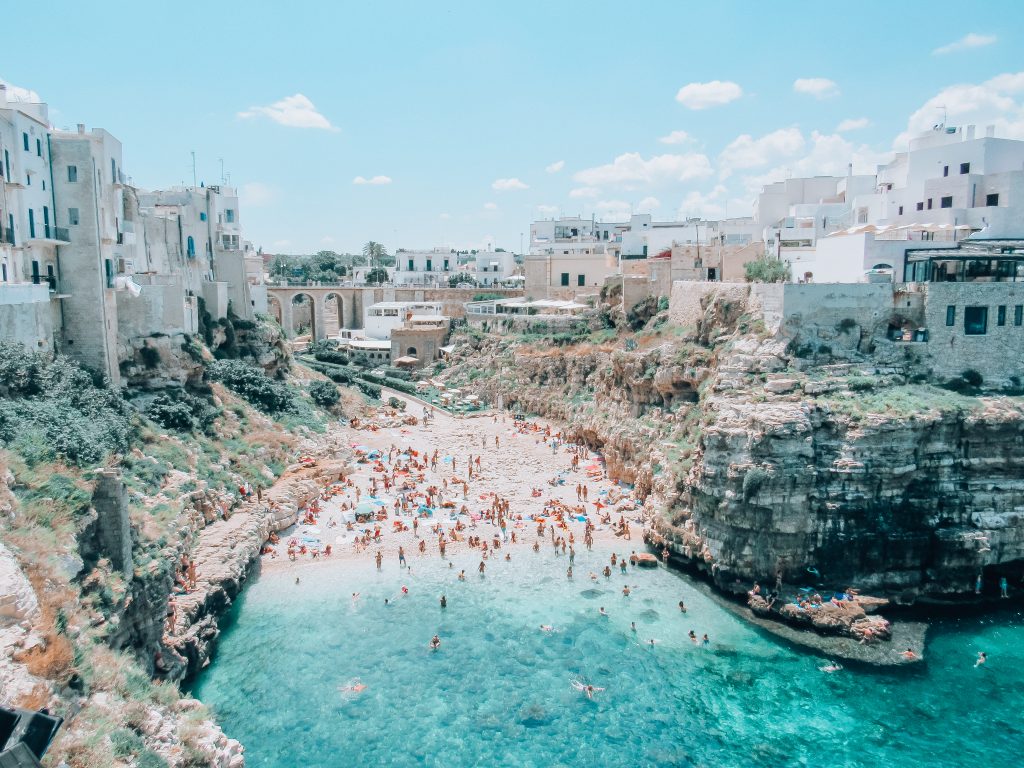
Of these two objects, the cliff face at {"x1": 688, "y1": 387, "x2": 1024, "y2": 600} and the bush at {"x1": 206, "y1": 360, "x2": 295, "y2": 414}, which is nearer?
the cliff face at {"x1": 688, "y1": 387, "x2": 1024, "y2": 600}

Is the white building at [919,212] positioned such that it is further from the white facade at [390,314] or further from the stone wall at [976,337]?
the white facade at [390,314]

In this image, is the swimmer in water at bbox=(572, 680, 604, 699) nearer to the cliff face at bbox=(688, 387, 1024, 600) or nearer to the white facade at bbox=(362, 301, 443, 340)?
the cliff face at bbox=(688, 387, 1024, 600)

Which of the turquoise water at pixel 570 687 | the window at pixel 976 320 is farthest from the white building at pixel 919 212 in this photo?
the turquoise water at pixel 570 687

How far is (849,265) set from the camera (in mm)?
28938

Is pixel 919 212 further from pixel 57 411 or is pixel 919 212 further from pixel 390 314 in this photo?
pixel 390 314

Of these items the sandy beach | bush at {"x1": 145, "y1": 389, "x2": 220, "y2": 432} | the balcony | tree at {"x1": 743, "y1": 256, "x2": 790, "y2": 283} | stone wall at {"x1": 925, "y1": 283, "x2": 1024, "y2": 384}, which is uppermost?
the balcony

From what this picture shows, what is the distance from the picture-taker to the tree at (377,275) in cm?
7112

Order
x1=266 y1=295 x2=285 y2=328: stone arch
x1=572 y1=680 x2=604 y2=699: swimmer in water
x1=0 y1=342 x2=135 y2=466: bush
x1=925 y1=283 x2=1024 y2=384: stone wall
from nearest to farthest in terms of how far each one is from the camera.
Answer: x1=0 y1=342 x2=135 y2=466: bush, x1=572 y1=680 x2=604 y2=699: swimmer in water, x1=925 y1=283 x2=1024 y2=384: stone wall, x1=266 y1=295 x2=285 y2=328: stone arch

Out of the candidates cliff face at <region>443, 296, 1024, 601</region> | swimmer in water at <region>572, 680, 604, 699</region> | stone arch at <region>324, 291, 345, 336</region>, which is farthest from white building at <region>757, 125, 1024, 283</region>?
stone arch at <region>324, 291, 345, 336</region>

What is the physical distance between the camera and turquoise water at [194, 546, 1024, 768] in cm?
1595

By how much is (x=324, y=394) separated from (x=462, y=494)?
39.4ft

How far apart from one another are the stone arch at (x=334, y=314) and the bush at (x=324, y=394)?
19.5 m

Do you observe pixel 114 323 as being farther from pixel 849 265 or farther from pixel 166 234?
pixel 849 265

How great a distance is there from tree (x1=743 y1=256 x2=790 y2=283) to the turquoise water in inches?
617
